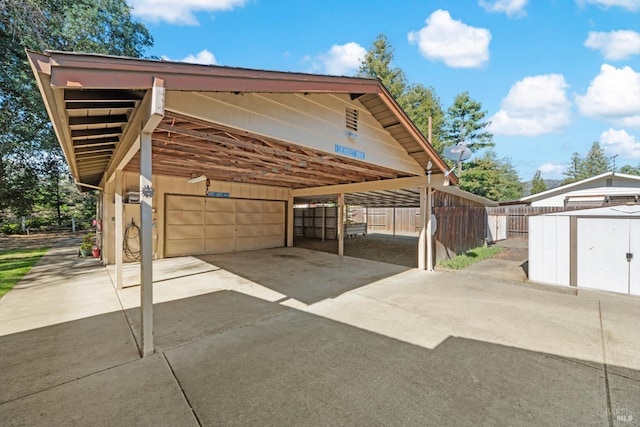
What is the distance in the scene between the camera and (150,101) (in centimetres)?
273

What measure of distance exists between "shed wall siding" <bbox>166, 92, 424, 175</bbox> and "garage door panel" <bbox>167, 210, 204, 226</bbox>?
6623mm

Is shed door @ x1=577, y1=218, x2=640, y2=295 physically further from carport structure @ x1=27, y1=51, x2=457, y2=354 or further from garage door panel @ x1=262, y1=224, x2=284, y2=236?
garage door panel @ x1=262, y1=224, x2=284, y2=236

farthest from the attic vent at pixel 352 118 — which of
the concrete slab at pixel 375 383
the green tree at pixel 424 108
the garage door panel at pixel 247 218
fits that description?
the green tree at pixel 424 108

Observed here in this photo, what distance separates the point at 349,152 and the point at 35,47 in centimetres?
1316

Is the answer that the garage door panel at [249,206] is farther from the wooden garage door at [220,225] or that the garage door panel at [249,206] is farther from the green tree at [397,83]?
the green tree at [397,83]

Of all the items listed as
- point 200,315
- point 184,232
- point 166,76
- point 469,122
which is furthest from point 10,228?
point 469,122

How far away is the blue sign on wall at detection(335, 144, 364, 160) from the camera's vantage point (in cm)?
515

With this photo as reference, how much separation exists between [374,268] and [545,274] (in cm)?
375

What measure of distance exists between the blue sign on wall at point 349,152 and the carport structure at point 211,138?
21mm

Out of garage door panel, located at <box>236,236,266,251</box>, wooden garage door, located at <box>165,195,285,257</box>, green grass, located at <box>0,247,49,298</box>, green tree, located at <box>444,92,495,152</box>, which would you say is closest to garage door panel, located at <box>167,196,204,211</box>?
wooden garage door, located at <box>165,195,285,257</box>

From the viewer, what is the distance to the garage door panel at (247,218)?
1081cm

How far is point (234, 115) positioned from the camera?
11.8ft

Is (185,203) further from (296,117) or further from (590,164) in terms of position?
(590,164)

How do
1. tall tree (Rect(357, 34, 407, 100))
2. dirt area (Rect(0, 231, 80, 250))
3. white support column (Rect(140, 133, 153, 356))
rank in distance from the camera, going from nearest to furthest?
white support column (Rect(140, 133, 153, 356)) < dirt area (Rect(0, 231, 80, 250)) < tall tree (Rect(357, 34, 407, 100))
